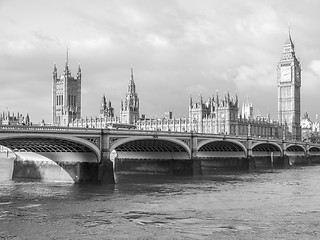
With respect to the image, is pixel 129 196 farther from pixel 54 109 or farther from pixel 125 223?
pixel 54 109

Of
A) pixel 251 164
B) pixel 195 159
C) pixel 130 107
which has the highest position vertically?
pixel 130 107

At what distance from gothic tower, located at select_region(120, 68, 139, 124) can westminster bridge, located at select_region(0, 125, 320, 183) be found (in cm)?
5933

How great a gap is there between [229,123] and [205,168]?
1535 inches

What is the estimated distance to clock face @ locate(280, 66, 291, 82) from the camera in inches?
5566

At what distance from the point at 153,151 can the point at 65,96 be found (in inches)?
3700

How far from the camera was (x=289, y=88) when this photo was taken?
142000 millimetres

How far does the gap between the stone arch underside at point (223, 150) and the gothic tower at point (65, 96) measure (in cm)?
7998

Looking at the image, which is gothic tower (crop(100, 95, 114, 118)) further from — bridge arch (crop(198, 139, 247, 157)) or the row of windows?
bridge arch (crop(198, 139, 247, 157))

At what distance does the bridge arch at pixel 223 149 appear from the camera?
62906 millimetres

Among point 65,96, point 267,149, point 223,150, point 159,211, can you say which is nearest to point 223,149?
point 223,150

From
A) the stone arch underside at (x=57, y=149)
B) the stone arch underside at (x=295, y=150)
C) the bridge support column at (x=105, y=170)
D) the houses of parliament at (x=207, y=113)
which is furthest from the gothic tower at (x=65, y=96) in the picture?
the bridge support column at (x=105, y=170)

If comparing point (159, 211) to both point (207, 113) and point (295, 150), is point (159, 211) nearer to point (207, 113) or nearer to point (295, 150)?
point (295, 150)

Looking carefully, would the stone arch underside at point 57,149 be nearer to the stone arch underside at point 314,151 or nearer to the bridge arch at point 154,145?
the bridge arch at point 154,145

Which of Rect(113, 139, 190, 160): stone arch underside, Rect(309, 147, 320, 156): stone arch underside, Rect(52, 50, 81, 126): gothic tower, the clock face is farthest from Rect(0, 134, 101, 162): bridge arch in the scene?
the clock face
